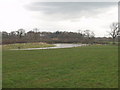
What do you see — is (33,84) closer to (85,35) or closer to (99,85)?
(99,85)

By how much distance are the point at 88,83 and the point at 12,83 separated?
3.58 metres

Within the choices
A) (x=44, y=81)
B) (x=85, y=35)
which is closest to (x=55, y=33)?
(x=85, y=35)

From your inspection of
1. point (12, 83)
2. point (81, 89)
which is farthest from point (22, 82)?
point (81, 89)

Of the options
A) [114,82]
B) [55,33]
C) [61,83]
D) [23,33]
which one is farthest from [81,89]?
[55,33]

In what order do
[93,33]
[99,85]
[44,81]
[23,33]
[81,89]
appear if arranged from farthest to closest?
[93,33]
[23,33]
[44,81]
[99,85]
[81,89]

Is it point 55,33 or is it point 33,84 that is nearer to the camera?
point 33,84

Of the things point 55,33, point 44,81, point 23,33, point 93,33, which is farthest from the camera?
point 55,33

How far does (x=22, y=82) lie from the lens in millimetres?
9719

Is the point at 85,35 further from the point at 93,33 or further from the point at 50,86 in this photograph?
the point at 50,86

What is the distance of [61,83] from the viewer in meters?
9.51

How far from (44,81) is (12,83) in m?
1.55

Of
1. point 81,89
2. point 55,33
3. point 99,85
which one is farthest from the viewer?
point 55,33

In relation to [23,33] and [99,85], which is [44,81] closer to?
[99,85]

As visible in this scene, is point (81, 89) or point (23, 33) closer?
point (81, 89)
